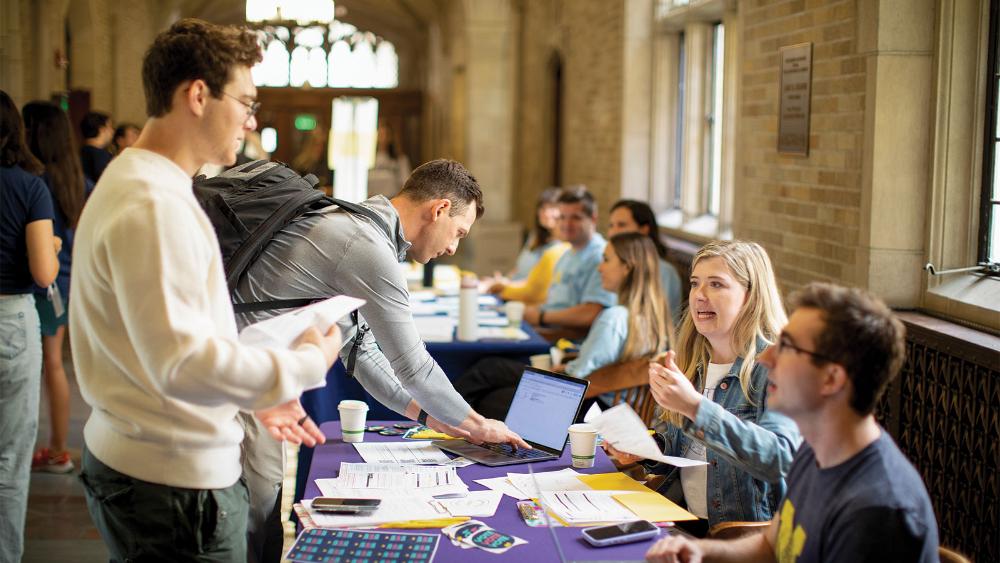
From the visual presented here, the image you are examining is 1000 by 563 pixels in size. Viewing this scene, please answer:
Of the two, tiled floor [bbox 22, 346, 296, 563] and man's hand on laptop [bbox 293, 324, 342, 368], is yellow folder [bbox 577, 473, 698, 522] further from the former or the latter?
tiled floor [bbox 22, 346, 296, 563]

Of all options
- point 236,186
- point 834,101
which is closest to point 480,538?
point 236,186

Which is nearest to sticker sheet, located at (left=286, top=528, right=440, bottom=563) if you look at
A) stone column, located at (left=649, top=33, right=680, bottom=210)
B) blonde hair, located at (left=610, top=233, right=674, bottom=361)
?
blonde hair, located at (left=610, top=233, right=674, bottom=361)

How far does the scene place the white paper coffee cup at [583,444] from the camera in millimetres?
2939

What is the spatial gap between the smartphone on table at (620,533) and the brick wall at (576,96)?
7370mm

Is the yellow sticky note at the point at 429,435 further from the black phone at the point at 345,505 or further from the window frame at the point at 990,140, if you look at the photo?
the window frame at the point at 990,140

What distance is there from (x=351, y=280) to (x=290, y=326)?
0.79 m

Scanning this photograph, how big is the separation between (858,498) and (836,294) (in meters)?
0.37

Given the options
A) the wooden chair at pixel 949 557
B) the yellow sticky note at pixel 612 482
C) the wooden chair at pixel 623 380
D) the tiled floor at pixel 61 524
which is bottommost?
the tiled floor at pixel 61 524

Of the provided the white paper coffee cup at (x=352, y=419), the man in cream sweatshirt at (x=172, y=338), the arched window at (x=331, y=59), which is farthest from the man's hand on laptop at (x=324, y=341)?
the arched window at (x=331, y=59)

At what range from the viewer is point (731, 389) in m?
2.88

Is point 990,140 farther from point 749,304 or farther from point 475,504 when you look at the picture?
point 475,504

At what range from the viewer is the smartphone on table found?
235 cm

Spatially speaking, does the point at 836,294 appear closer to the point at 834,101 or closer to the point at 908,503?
the point at 908,503

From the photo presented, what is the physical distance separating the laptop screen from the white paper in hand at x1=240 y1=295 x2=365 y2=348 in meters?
1.09
